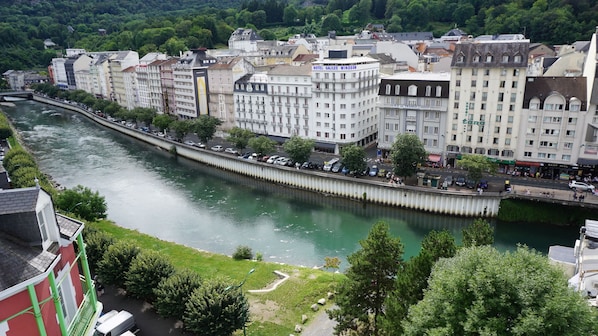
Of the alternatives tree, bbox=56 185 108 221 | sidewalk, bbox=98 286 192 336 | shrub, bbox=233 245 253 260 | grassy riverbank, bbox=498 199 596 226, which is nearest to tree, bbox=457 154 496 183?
grassy riverbank, bbox=498 199 596 226

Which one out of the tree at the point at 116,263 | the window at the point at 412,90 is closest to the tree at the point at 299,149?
the window at the point at 412,90

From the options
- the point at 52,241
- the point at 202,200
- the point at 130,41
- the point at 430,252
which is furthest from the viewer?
the point at 130,41

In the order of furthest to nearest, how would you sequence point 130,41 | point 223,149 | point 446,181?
point 130,41, point 223,149, point 446,181

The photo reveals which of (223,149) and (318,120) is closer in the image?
(318,120)

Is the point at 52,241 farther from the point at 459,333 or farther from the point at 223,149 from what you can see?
the point at 223,149

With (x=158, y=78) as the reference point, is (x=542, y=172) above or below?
below

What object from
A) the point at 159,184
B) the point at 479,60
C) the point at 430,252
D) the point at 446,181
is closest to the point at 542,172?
the point at 446,181

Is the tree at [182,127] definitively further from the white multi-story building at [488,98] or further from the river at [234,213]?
the white multi-story building at [488,98]

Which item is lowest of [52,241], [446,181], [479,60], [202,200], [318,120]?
[202,200]

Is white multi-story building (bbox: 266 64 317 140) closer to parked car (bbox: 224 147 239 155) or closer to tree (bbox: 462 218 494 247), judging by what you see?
parked car (bbox: 224 147 239 155)
